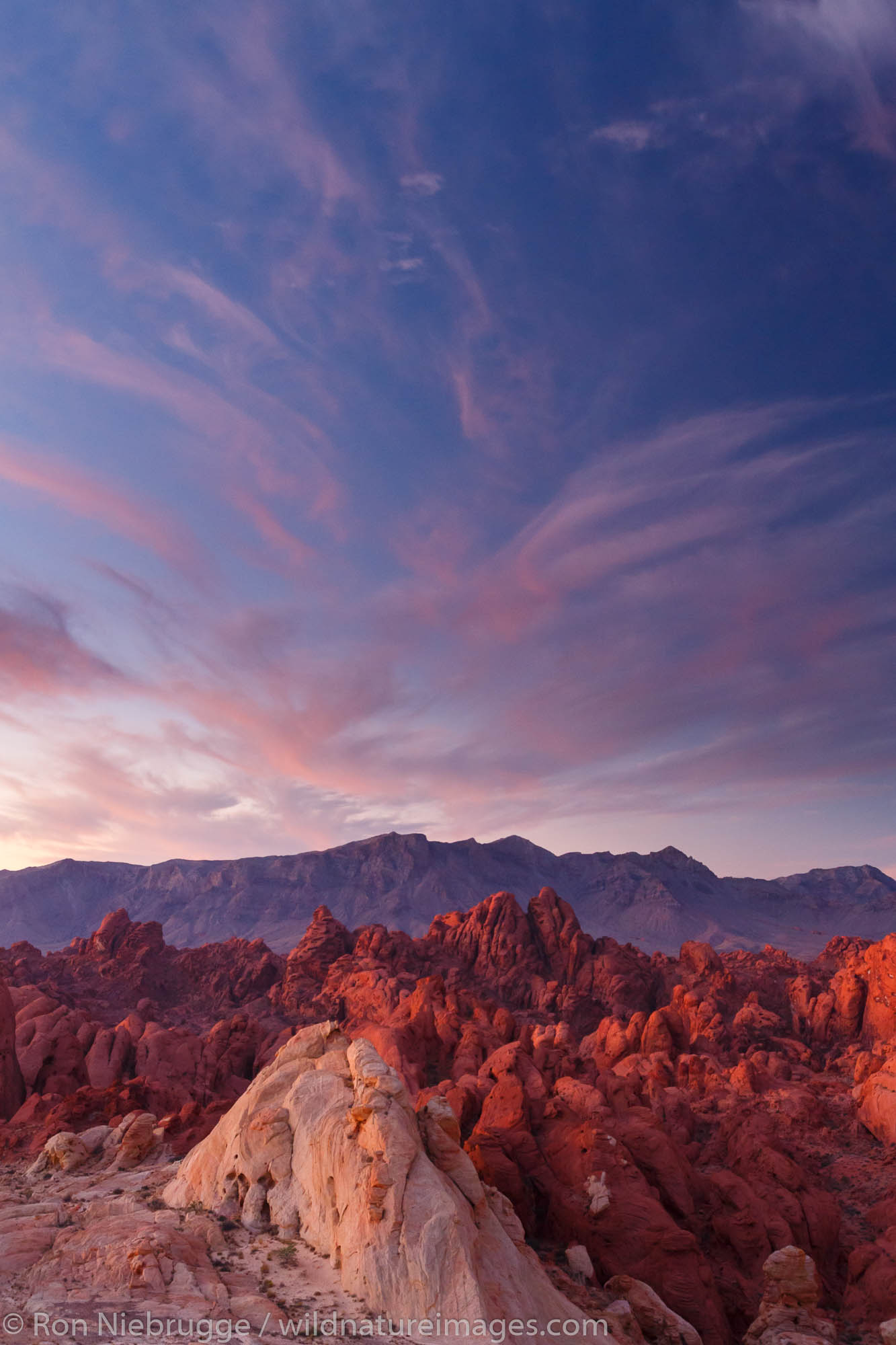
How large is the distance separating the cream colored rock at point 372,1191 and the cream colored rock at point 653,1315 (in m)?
3.82

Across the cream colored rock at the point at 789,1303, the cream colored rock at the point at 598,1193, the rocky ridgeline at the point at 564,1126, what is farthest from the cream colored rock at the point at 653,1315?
the cream colored rock at the point at 598,1193

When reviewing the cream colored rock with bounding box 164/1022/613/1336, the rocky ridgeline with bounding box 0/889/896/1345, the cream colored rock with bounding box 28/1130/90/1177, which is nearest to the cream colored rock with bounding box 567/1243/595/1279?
the rocky ridgeline with bounding box 0/889/896/1345

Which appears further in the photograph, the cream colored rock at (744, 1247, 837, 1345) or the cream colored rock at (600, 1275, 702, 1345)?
the cream colored rock at (744, 1247, 837, 1345)

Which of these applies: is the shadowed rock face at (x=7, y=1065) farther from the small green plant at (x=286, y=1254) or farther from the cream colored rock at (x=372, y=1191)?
the small green plant at (x=286, y=1254)

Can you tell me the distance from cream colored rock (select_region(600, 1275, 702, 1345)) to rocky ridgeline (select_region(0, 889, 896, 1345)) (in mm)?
65

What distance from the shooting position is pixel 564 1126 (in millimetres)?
33625

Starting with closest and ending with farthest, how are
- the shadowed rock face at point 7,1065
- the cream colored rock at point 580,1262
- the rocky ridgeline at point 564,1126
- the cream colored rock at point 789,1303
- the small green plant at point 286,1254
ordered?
1. the small green plant at point 286,1254
2. the rocky ridgeline at point 564,1126
3. the cream colored rock at point 789,1303
4. the cream colored rock at point 580,1262
5. the shadowed rock face at point 7,1065

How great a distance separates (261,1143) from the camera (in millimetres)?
22766

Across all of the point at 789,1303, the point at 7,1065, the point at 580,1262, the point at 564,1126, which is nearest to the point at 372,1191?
the point at 580,1262

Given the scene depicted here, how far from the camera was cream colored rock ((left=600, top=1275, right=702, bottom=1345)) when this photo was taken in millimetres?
22266

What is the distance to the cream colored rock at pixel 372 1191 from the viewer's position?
1720 cm

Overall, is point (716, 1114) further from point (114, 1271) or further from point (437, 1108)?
point (114, 1271)

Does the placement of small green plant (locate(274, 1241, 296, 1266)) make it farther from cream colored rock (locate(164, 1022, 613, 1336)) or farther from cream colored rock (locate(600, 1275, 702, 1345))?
cream colored rock (locate(600, 1275, 702, 1345))

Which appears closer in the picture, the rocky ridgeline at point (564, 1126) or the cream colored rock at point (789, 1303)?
the rocky ridgeline at point (564, 1126)
